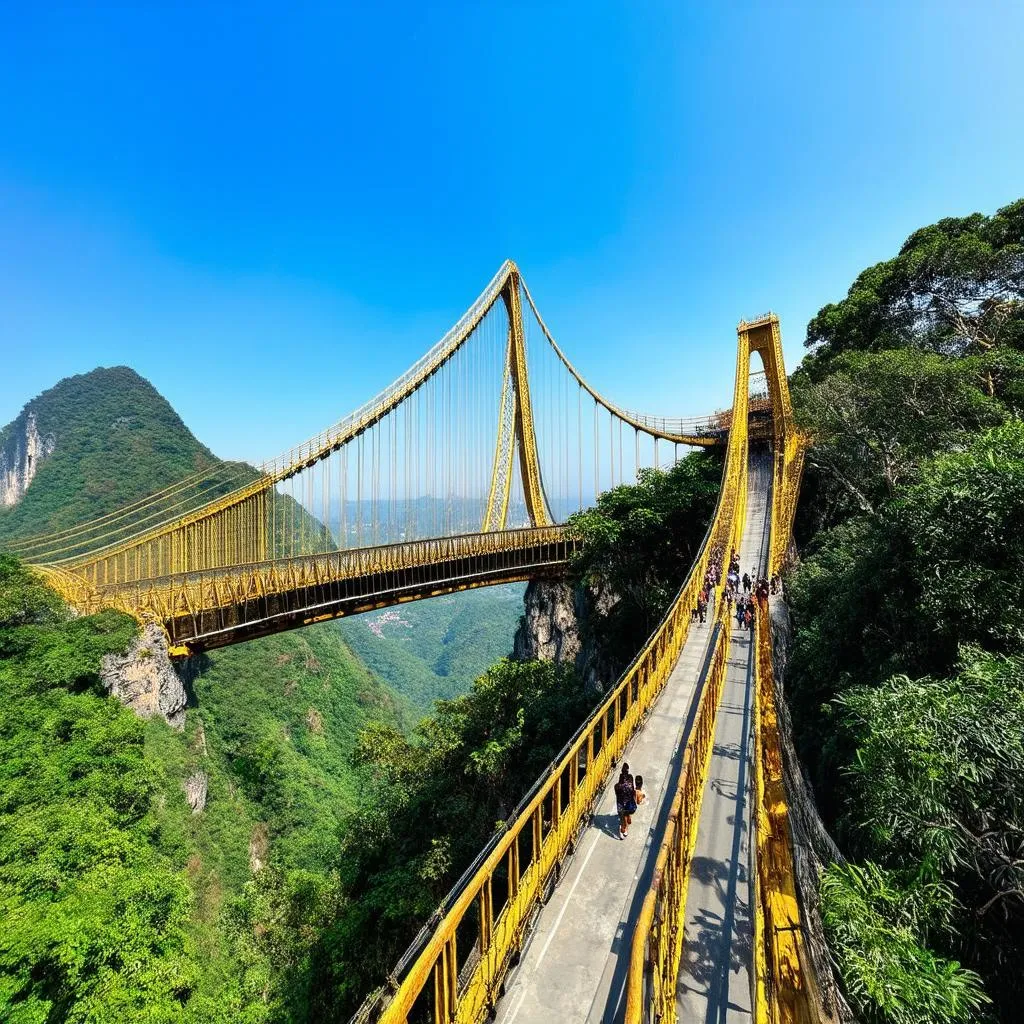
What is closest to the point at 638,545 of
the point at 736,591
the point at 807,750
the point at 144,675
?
the point at 736,591

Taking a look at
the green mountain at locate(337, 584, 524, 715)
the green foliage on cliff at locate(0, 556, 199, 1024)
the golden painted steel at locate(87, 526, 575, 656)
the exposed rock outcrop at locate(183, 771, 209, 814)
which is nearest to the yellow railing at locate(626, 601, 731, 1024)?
the green foliage on cliff at locate(0, 556, 199, 1024)

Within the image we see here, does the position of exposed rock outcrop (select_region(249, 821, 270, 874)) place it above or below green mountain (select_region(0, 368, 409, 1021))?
below

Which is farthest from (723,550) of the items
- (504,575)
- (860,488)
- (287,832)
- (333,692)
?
(333,692)

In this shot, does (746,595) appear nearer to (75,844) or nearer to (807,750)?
(807,750)

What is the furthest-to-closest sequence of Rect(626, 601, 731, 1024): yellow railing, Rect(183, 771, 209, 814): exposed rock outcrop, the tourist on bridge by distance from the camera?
Rect(183, 771, 209, 814): exposed rock outcrop → the tourist on bridge → Rect(626, 601, 731, 1024): yellow railing

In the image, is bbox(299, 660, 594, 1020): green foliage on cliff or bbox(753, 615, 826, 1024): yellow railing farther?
bbox(299, 660, 594, 1020): green foliage on cliff

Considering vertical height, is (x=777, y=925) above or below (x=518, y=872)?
below

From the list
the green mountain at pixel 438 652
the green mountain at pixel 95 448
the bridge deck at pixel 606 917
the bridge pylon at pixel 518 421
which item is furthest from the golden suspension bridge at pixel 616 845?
the green mountain at pixel 438 652

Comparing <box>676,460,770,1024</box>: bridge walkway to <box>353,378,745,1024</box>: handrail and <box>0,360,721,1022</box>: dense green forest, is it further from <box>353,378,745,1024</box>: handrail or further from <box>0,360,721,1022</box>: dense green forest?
<box>0,360,721,1022</box>: dense green forest
